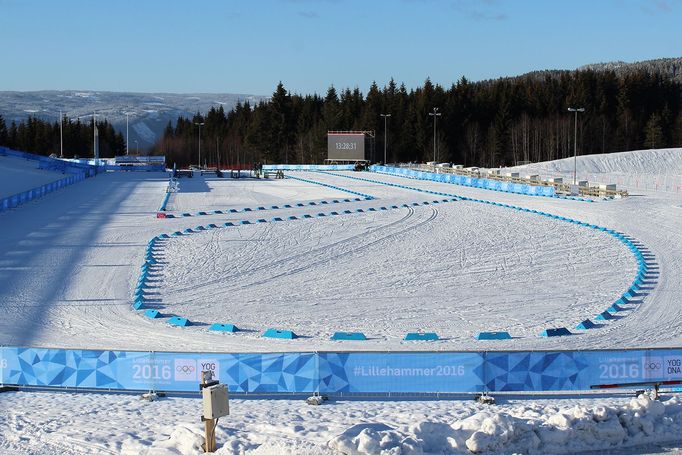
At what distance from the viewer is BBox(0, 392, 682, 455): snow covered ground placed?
10.2m

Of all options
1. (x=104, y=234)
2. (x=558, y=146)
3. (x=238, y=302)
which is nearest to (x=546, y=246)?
(x=238, y=302)

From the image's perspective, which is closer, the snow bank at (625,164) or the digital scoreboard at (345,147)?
the snow bank at (625,164)

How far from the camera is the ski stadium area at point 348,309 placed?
11062mm

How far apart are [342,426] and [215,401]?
2219 mm

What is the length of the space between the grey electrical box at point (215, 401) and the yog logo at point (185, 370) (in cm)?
288

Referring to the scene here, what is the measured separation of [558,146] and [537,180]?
61137 mm

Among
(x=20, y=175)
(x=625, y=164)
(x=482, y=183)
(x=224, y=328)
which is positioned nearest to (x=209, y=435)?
(x=224, y=328)

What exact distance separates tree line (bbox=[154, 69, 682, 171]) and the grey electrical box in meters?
105

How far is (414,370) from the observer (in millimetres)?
13094

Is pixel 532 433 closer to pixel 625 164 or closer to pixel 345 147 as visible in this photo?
pixel 345 147

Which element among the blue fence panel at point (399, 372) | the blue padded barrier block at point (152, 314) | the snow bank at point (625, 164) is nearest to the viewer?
the blue fence panel at point (399, 372)

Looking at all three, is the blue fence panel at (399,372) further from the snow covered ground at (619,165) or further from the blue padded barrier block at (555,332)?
the snow covered ground at (619,165)

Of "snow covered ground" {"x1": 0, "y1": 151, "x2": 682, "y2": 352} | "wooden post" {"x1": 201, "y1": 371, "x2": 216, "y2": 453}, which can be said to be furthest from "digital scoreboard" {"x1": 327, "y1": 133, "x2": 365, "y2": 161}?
"wooden post" {"x1": 201, "y1": 371, "x2": 216, "y2": 453}

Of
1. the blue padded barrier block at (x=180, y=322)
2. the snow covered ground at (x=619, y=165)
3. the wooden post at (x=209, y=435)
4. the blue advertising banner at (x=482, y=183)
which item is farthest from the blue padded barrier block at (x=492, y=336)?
the snow covered ground at (x=619, y=165)
